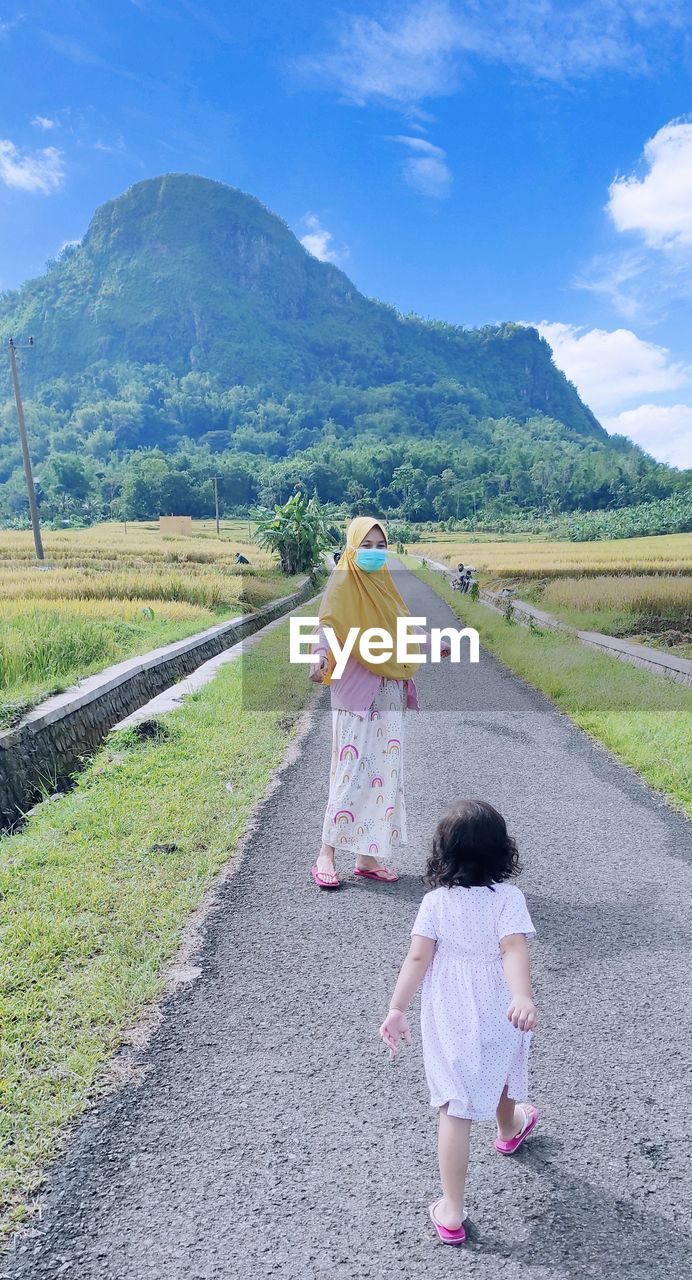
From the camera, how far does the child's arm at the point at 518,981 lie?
1962 mm

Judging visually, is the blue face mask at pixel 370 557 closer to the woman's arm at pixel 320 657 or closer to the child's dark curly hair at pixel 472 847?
the woman's arm at pixel 320 657

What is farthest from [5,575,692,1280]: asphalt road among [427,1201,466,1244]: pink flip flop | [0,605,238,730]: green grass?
[0,605,238,730]: green grass

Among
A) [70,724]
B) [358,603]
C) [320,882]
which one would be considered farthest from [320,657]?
[70,724]

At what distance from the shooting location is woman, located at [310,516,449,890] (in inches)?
160

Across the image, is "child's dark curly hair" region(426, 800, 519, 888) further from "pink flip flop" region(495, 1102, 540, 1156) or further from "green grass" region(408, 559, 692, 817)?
"green grass" region(408, 559, 692, 817)

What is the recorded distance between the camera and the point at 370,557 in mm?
3963

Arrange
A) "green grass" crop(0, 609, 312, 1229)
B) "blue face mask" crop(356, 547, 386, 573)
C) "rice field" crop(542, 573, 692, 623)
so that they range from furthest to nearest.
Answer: "rice field" crop(542, 573, 692, 623), "blue face mask" crop(356, 547, 386, 573), "green grass" crop(0, 609, 312, 1229)

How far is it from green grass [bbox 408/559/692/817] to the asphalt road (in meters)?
1.73

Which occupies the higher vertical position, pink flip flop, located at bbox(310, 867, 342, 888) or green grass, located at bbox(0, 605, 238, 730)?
green grass, located at bbox(0, 605, 238, 730)

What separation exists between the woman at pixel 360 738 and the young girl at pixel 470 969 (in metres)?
1.90

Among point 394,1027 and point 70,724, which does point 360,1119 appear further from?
point 70,724

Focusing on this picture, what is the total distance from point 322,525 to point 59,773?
74.8ft

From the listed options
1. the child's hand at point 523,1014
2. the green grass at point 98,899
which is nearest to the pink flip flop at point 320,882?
the green grass at point 98,899

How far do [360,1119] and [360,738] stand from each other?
1964 millimetres
